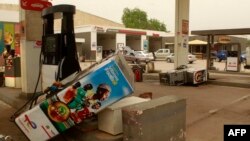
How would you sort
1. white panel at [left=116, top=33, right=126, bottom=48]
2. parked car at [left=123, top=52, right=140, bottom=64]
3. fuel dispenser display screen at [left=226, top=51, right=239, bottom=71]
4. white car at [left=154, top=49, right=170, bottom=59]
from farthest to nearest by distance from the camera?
white panel at [left=116, top=33, right=126, bottom=48]
white car at [left=154, top=49, right=170, bottom=59]
parked car at [left=123, top=52, right=140, bottom=64]
fuel dispenser display screen at [left=226, top=51, right=239, bottom=71]

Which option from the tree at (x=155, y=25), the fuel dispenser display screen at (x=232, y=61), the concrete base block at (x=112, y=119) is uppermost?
the tree at (x=155, y=25)

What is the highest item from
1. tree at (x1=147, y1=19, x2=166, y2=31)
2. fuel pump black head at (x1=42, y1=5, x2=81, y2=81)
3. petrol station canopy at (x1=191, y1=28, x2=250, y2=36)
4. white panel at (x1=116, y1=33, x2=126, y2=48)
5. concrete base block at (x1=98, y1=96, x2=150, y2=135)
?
tree at (x1=147, y1=19, x2=166, y2=31)

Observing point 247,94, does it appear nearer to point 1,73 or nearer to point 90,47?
point 1,73

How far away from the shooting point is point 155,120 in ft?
13.3

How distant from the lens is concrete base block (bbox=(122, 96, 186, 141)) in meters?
3.87

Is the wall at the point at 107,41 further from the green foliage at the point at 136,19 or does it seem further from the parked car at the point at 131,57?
the green foliage at the point at 136,19

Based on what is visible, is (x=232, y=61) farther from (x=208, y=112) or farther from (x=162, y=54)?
(x=162, y=54)

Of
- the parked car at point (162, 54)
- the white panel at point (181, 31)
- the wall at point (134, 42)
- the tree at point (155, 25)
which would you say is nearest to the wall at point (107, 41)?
the wall at point (134, 42)

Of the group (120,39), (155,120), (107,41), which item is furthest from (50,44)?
(107,41)

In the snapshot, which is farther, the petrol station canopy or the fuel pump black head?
the petrol station canopy

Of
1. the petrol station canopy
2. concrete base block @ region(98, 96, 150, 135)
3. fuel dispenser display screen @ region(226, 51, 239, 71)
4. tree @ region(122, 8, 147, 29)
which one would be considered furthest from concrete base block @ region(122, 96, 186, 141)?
tree @ region(122, 8, 147, 29)

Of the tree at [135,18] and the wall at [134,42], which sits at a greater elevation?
the tree at [135,18]

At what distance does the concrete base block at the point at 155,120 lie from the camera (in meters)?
3.87

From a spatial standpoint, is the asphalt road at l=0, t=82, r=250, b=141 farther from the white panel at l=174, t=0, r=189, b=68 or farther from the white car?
the white car
